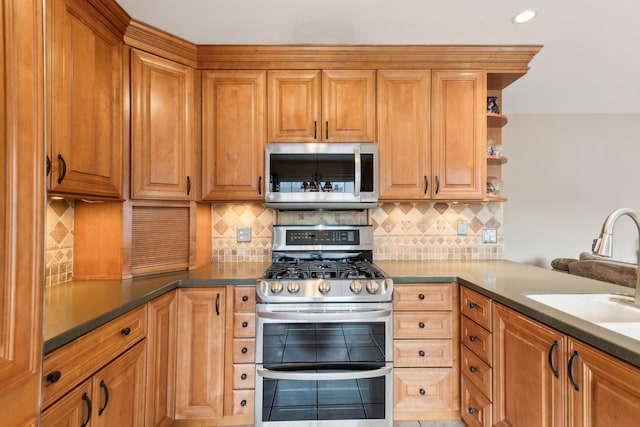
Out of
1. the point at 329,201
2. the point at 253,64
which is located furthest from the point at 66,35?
the point at 329,201

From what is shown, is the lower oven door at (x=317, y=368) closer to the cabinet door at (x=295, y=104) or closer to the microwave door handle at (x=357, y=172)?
the microwave door handle at (x=357, y=172)

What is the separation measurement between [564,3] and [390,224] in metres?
1.64

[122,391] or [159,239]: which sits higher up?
[159,239]

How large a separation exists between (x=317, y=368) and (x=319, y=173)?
118 centimetres

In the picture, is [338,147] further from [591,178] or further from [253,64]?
[591,178]

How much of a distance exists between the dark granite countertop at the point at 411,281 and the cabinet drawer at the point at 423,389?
1.79ft

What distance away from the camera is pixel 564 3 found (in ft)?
5.63

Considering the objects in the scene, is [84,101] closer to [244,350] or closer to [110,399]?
[110,399]

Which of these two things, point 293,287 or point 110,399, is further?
point 293,287

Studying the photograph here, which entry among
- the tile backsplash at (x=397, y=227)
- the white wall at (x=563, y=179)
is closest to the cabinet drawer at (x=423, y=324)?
the tile backsplash at (x=397, y=227)

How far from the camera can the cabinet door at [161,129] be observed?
190 centimetres

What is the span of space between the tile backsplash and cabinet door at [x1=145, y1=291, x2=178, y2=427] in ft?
2.42

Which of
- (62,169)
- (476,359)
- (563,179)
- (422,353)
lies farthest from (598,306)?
(563,179)

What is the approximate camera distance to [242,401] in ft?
5.98
